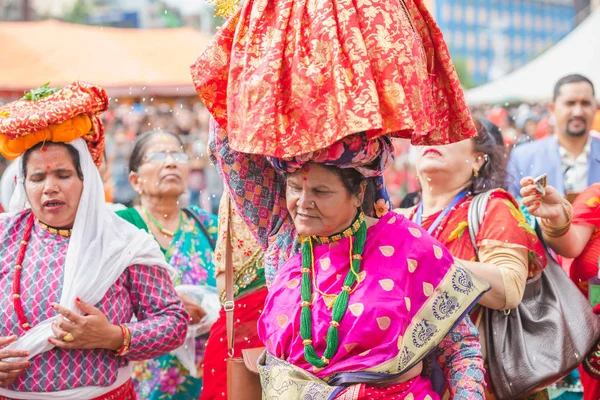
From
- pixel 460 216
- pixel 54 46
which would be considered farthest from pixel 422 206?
pixel 54 46

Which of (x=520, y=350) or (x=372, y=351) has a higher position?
(x=372, y=351)

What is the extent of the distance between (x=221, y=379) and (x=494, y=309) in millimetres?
1535

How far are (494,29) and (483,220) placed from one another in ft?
72.9

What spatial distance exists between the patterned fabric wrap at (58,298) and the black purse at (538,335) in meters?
1.41

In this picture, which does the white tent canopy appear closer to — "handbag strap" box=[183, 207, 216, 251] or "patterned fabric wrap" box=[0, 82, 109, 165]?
"handbag strap" box=[183, 207, 216, 251]

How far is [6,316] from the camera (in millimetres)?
3490

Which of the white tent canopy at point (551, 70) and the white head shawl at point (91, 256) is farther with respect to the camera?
the white tent canopy at point (551, 70)

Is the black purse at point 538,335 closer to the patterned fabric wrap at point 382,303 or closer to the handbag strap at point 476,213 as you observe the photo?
the handbag strap at point 476,213

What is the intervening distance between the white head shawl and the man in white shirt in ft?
12.8

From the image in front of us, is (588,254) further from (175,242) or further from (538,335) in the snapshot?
(175,242)

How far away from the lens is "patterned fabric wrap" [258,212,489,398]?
106 inches

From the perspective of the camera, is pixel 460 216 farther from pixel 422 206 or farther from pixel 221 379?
pixel 221 379

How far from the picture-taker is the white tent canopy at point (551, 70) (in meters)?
13.0

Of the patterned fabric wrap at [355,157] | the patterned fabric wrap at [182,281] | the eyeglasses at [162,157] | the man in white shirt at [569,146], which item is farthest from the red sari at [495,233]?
the man in white shirt at [569,146]
